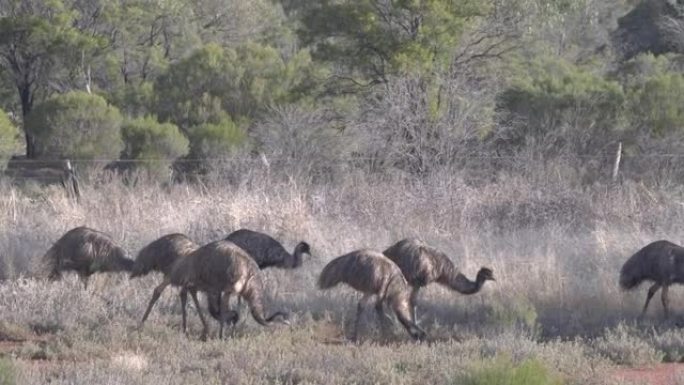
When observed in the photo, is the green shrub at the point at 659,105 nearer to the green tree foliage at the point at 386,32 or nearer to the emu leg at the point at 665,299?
the green tree foliage at the point at 386,32

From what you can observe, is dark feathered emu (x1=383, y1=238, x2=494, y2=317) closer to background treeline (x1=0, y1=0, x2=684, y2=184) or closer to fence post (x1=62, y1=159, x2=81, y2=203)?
fence post (x1=62, y1=159, x2=81, y2=203)

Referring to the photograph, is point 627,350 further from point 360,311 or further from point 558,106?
point 558,106

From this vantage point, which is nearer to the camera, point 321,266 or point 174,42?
point 321,266

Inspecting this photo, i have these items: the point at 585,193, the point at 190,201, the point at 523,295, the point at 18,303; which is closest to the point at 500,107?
the point at 585,193

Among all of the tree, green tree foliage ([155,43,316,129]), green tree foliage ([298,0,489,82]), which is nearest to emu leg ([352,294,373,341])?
green tree foliage ([298,0,489,82])

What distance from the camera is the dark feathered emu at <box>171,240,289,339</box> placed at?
39.8 feet

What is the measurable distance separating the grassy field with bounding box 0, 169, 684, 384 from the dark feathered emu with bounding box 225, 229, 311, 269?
0.47 metres

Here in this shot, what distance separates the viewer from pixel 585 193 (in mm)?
18547

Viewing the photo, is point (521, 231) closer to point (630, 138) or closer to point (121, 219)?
point (121, 219)

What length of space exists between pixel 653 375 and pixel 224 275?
403 centimetres

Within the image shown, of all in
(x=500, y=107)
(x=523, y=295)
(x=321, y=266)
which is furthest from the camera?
(x=500, y=107)

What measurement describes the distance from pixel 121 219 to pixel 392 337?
560cm

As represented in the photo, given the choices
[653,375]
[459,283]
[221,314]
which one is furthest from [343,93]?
[653,375]

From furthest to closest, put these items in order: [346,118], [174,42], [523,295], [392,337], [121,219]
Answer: [174,42]
[346,118]
[121,219]
[523,295]
[392,337]
